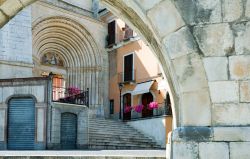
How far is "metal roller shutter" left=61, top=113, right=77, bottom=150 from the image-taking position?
22.9m

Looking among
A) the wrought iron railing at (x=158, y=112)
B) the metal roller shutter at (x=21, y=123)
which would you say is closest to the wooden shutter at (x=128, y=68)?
the wrought iron railing at (x=158, y=112)

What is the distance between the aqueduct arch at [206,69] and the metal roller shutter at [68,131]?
18776 millimetres

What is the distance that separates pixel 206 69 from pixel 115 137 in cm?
2147

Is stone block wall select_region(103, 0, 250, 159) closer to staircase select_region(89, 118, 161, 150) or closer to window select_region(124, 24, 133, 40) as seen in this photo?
staircase select_region(89, 118, 161, 150)

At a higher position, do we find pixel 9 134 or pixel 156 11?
pixel 156 11

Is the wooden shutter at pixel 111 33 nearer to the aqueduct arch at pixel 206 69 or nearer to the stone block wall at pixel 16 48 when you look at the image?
the stone block wall at pixel 16 48

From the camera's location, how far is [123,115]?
1242 inches

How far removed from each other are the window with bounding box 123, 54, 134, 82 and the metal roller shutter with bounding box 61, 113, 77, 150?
356 inches

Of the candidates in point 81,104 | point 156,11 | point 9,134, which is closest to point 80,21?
point 81,104

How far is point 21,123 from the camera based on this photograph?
22.0 m

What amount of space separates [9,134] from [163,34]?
1865 centimetres

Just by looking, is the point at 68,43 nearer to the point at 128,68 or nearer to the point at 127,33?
the point at 127,33

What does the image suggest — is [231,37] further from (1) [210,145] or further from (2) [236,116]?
(1) [210,145]

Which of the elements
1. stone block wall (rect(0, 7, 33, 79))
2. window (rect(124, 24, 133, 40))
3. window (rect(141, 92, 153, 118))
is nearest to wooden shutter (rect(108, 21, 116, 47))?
window (rect(124, 24, 133, 40))
